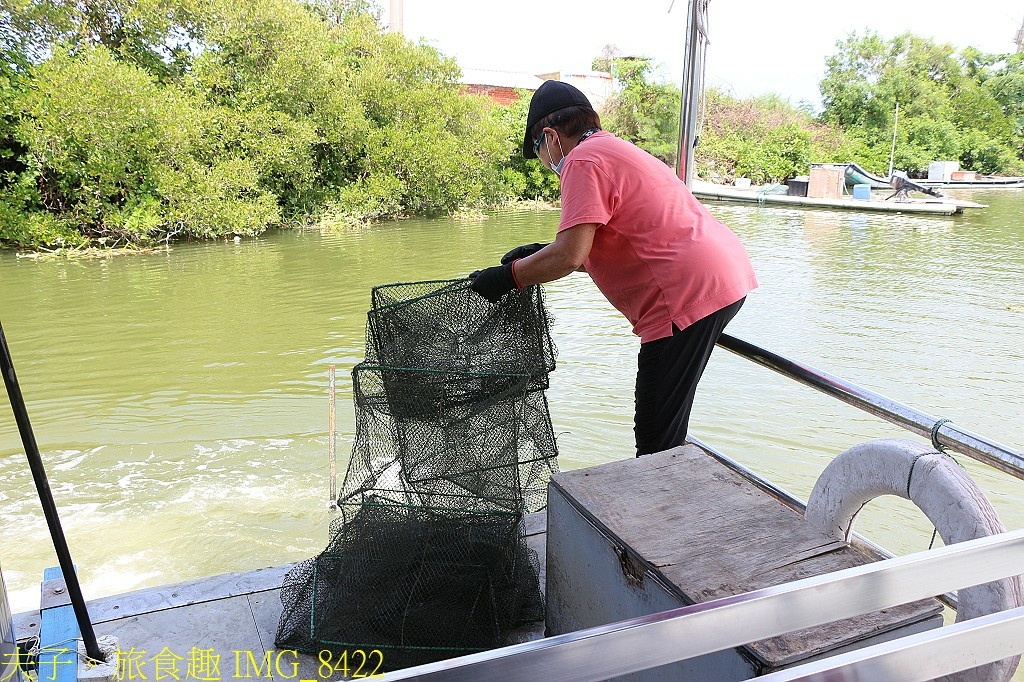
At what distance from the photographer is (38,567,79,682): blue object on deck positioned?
2160 mm

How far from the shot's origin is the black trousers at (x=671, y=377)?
279 cm

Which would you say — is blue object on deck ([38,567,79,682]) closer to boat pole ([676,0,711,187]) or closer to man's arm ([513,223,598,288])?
man's arm ([513,223,598,288])

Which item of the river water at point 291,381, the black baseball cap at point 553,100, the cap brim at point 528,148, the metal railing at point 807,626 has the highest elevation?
the black baseball cap at point 553,100

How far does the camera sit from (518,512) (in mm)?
2814

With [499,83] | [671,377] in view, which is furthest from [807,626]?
[499,83]

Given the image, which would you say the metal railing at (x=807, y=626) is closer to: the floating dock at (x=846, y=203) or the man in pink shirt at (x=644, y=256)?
the man in pink shirt at (x=644, y=256)

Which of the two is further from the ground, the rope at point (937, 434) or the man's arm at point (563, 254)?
the man's arm at point (563, 254)

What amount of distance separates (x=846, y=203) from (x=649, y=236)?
26877 mm

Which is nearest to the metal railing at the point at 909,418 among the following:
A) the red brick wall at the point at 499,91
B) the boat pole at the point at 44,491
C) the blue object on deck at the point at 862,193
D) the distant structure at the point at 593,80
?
the boat pole at the point at 44,491

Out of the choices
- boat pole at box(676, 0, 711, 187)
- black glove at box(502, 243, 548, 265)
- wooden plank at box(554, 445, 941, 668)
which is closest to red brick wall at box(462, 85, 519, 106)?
boat pole at box(676, 0, 711, 187)

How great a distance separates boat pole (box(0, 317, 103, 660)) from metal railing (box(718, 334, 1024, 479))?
2.09m

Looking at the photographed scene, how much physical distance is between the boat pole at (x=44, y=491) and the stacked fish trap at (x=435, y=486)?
53 centimetres

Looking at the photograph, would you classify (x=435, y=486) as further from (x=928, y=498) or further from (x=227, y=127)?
(x=227, y=127)

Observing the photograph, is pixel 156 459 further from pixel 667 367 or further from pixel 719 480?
pixel 719 480
